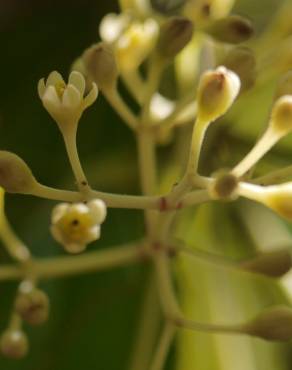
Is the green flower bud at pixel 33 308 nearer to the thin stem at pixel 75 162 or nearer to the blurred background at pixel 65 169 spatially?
the thin stem at pixel 75 162

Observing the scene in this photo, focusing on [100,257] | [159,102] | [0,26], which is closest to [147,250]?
[100,257]

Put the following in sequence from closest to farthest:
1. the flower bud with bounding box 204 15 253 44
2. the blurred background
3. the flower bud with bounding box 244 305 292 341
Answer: the flower bud with bounding box 244 305 292 341 < the flower bud with bounding box 204 15 253 44 < the blurred background

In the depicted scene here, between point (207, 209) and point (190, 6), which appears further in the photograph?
point (207, 209)

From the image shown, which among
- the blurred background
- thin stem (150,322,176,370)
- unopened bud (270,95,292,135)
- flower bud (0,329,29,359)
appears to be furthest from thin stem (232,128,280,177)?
the blurred background

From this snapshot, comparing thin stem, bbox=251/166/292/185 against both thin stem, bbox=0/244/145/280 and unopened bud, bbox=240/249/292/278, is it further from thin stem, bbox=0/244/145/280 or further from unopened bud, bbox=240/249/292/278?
thin stem, bbox=0/244/145/280

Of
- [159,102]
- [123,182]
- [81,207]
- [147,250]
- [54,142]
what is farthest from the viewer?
[54,142]

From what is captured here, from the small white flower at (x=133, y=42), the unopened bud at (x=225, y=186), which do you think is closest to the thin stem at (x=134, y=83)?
the small white flower at (x=133, y=42)

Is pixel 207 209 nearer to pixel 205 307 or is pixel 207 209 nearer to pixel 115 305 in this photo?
pixel 205 307
